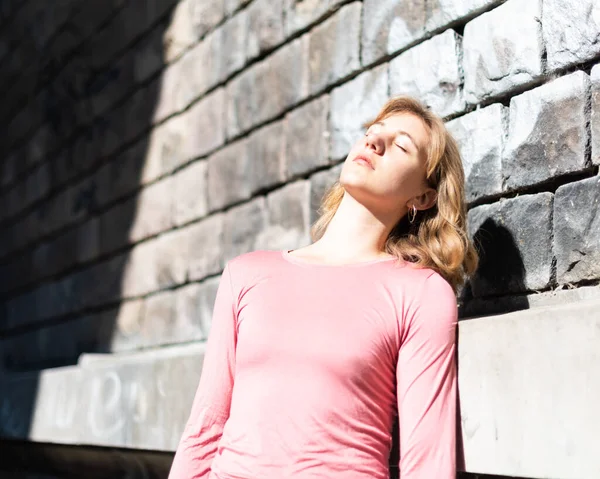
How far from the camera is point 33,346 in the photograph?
6.75 metres

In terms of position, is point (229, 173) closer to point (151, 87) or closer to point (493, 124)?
point (151, 87)

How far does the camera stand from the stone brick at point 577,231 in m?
2.34

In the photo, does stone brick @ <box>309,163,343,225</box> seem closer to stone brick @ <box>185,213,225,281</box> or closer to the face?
stone brick @ <box>185,213,225,281</box>

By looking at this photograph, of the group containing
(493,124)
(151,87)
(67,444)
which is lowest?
(67,444)

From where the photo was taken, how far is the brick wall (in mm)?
2539

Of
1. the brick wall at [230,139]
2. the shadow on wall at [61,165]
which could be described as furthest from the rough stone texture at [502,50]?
the shadow on wall at [61,165]

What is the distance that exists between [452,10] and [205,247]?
79.3 inches

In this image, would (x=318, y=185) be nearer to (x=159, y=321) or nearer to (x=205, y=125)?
(x=205, y=125)

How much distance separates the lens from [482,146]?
9.11 feet

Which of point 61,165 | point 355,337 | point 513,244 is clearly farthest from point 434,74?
point 61,165

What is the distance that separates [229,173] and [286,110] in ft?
1.86

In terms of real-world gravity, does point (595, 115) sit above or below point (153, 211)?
below

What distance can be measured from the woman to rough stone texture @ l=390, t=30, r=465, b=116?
15.5 inches

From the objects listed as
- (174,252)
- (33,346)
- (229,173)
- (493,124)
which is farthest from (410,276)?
(33,346)
